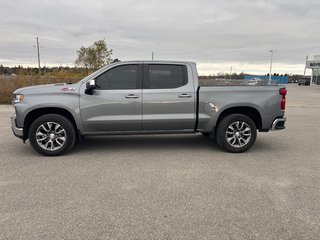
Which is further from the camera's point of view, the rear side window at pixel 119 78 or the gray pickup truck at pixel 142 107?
the rear side window at pixel 119 78

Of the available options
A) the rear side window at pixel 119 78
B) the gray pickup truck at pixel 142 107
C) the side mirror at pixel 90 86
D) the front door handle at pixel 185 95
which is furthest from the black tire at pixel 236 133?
the side mirror at pixel 90 86

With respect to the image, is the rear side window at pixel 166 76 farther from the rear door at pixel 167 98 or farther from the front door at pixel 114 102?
the front door at pixel 114 102

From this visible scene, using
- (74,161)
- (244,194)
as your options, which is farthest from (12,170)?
(244,194)

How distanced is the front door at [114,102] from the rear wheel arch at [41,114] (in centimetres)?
29

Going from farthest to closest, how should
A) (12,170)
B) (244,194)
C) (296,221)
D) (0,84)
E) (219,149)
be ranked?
(0,84), (219,149), (12,170), (244,194), (296,221)

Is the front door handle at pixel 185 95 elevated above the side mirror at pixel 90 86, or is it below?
below

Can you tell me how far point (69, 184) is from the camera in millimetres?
4094

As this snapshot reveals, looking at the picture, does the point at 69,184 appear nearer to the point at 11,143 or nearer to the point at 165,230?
the point at 165,230

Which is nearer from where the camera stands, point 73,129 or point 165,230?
point 165,230

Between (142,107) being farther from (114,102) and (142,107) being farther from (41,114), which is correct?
(41,114)

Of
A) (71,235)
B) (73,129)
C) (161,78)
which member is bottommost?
(71,235)

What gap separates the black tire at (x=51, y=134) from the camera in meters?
5.31

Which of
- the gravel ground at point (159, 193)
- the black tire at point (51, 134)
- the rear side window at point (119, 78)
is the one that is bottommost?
the gravel ground at point (159, 193)

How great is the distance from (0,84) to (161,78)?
11.9 m
